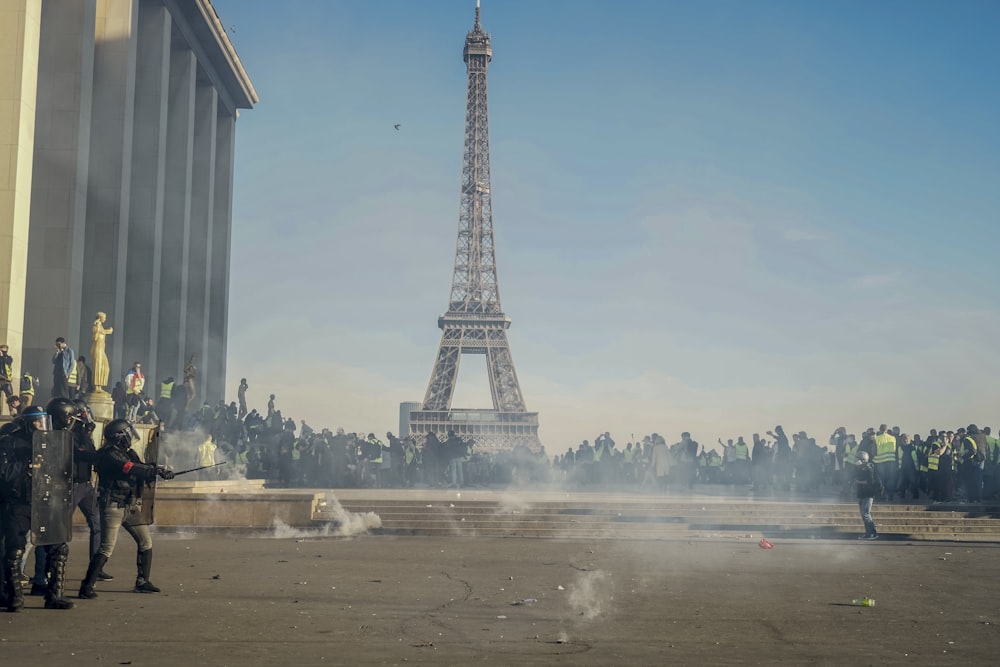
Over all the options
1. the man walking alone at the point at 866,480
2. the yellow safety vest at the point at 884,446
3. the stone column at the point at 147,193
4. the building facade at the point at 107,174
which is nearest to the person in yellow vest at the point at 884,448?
the yellow safety vest at the point at 884,446

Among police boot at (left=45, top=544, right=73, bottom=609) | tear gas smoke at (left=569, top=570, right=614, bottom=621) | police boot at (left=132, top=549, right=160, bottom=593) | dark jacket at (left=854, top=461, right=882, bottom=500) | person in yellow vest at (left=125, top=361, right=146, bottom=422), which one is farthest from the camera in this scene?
person in yellow vest at (left=125, top=361, right=146, bottom=422)

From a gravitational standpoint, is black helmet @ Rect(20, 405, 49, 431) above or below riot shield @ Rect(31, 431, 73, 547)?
above

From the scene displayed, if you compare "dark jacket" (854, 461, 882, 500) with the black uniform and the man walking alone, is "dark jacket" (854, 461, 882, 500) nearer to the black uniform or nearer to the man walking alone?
the man walking alone

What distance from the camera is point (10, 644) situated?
23.8ft

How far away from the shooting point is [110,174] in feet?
108

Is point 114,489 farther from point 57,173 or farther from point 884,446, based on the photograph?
point 57,173

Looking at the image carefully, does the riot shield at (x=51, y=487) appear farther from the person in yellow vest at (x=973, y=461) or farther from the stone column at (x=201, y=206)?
the stone column at (x=201, y=206)

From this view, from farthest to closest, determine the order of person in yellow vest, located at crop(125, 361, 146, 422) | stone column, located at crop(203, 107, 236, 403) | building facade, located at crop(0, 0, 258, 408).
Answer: stone column, located at crop(203, 107, 236, 403)
building facade, located at crop(0, 0, 258, 408)
person in yellow vest, located at crop(125, 361, 146, 422)

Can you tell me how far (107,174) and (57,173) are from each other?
Answer: 11.3 feet

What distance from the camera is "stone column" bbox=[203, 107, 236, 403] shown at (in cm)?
4931

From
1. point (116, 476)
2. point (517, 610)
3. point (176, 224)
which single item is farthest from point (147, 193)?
point (517, 610)

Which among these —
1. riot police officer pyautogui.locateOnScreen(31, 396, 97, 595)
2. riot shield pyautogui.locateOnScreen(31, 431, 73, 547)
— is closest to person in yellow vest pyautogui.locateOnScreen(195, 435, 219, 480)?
riot police officer pyautogui.locateOnScreen(31, 396, 97, 595)

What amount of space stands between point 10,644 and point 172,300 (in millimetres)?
35277

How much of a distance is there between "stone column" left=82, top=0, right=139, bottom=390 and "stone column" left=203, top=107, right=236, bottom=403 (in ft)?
49.2
